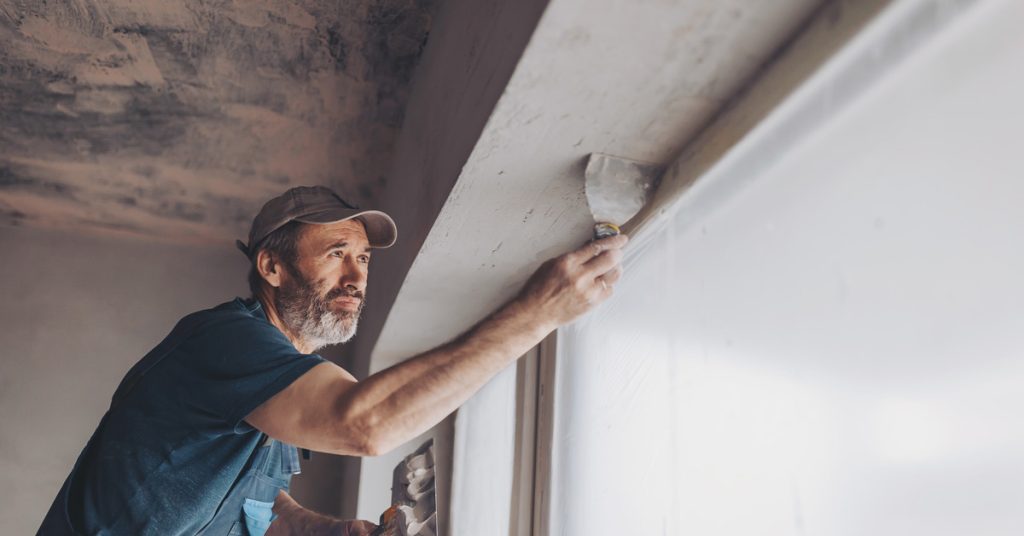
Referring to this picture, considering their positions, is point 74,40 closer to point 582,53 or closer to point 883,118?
point 582,53

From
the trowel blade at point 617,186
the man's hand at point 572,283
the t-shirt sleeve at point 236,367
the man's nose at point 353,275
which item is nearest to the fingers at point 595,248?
the man's hand at point 572,283

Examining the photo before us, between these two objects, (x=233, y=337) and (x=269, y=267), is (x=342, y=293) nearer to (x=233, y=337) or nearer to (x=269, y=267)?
(x=269, y=267)

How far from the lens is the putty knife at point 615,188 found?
1512 millimetres

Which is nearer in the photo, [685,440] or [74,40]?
[685,440]

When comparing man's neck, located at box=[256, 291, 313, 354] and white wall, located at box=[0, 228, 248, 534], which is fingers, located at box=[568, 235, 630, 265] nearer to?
man's neck, located at box=[256, 291, 313, 354]

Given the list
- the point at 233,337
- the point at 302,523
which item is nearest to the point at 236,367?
the point at 233,337

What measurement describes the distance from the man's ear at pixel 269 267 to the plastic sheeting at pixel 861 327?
3.04 feet

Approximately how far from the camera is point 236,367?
56.1 inches

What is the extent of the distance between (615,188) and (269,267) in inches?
36.6

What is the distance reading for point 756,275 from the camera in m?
1.25

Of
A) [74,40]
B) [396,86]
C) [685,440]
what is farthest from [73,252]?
[685,440]

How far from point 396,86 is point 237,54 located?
49 cm

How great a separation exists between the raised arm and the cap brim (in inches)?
28.1

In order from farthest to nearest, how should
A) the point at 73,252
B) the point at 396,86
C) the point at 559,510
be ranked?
the point at 73,252 < the point at 396,86 < the point at 559,510
